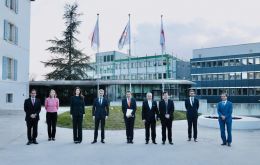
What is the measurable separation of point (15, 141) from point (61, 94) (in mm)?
28061

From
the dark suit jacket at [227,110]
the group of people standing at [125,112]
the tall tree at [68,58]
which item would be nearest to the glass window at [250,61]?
the tall tree at [68,58]

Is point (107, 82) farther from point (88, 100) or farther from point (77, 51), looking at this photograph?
point (77, 51)

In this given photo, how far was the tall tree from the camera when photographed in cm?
5141

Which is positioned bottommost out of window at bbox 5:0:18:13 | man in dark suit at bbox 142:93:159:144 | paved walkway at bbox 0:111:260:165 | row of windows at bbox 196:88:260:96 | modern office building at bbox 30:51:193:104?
paved walkway at bbox 0:111:260:165

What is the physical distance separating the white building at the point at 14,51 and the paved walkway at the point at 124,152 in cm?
1272

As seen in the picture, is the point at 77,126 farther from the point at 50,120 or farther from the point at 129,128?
the point at 129,128

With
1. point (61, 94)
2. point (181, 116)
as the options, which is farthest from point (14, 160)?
point (61, 94)

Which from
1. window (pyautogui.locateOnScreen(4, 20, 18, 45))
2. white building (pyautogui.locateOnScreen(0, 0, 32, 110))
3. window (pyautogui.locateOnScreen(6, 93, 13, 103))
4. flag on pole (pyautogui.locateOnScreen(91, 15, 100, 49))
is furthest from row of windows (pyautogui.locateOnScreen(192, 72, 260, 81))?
window (pyautogui.locateOnScreen(6, 93, 13, 103))

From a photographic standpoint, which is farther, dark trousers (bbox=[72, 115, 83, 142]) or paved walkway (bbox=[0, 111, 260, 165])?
dark trousers (bbox=[72, 115, 83, 142])

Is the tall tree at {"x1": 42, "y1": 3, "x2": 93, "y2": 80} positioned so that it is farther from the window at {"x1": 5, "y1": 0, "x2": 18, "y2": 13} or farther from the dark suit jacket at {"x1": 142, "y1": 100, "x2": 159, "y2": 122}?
the dark suit jacket at {"x1": 142, "y1": 100, "x2": 159, "y2": 122}

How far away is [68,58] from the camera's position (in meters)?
52.8

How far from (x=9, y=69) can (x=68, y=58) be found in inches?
1058

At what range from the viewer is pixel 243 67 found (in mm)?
62906

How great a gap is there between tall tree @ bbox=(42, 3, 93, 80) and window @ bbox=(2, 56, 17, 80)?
80.6ft
